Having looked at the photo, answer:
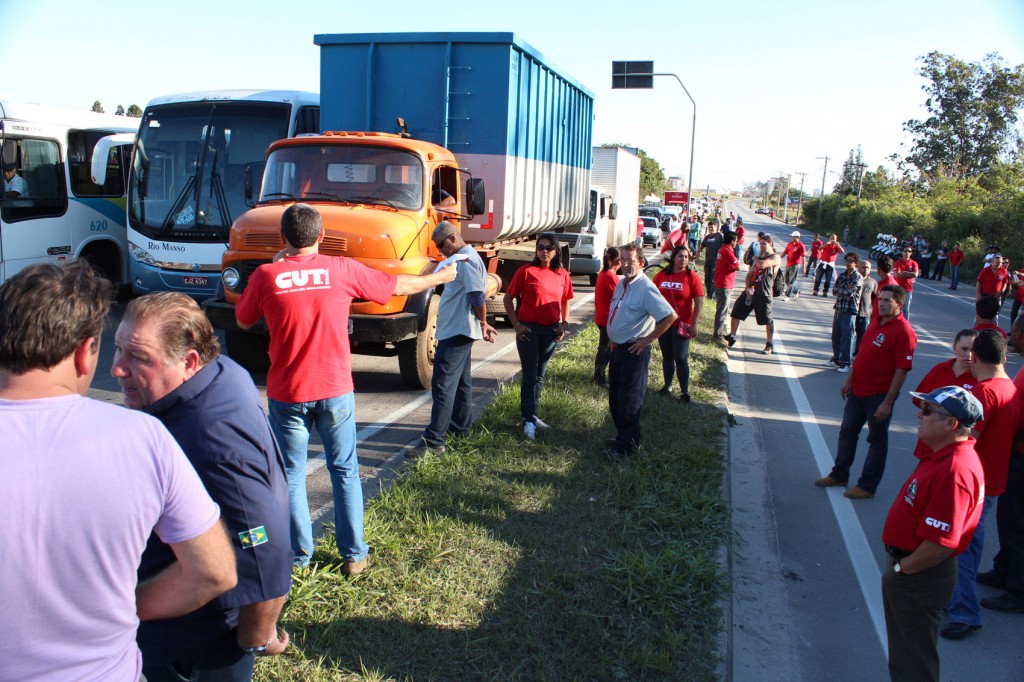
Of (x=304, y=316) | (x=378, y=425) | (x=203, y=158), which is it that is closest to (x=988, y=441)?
(x=304, y=316)

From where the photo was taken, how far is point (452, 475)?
5547 millimetres

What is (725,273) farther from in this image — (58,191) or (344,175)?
(58,191)

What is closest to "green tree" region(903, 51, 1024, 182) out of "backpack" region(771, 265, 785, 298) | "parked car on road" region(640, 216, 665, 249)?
"parked car on road" region(640, 216, 665, 249)

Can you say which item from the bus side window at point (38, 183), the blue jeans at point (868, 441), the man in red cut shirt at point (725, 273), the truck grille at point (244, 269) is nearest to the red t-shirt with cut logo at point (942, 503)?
the blue jeans at point (868, 441)

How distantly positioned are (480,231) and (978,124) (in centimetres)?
6141

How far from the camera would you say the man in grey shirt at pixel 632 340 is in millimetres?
6168

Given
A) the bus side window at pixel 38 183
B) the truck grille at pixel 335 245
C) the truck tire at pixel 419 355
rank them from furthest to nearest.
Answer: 1. the bus side window at pixel 38 183
2. the truck tire at pixel 419 355
3. the truck grille at pixel 335 245

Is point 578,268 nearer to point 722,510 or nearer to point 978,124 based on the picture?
point 722,510

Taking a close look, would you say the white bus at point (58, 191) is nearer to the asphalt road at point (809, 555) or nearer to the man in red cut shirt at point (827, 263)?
the asphalt road at point (809, 555)

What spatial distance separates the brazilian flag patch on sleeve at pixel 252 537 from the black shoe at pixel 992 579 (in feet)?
15.4

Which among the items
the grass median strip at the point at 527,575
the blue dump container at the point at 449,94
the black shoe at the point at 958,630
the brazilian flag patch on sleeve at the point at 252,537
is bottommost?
the black shoe at the point at 958,630

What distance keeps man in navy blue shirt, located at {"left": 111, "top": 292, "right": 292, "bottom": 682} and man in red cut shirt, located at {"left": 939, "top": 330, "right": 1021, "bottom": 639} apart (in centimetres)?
384

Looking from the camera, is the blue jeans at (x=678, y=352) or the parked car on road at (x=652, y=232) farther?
the parked car on road at (x=652, y=232)

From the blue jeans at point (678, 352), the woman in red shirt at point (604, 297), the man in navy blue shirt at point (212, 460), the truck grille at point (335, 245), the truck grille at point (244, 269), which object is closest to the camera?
the man in navy blue shirt at point (212, 460)
